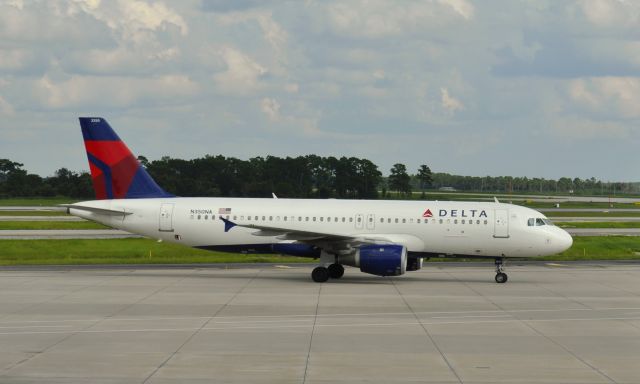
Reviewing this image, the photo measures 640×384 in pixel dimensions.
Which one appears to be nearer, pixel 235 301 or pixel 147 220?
pixel 235 301

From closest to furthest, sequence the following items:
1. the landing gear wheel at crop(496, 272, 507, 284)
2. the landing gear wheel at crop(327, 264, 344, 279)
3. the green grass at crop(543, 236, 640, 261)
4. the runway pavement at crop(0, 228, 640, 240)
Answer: the landing gear wheel at crop(496, 272, 507, 284), the landing gear wheel at crop(327, 264, 344, 279), the green grass at crop(543, 236, 640, 261), the runway pavement at crop(0, 228, 640, 240)

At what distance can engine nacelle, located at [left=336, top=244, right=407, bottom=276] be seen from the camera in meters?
34.7

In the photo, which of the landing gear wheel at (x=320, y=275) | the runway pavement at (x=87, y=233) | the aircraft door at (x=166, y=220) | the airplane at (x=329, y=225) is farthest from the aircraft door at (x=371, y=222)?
the runway pavement at (x=87, y=233)

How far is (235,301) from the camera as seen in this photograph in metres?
29.5

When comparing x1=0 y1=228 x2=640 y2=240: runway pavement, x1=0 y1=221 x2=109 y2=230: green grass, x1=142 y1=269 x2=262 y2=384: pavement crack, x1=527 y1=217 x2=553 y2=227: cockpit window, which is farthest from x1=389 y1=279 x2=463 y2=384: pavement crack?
x1=0 y1=221 x2=109 y2=230: green grass

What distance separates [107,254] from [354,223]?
19.9 metres

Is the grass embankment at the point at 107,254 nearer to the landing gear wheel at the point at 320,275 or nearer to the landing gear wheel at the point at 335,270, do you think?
the landing gear wheel at the point at 335,270

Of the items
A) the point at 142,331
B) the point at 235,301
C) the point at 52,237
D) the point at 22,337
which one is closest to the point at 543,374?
the point at 142,331

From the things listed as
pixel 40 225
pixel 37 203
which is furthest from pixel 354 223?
pixel 37 203

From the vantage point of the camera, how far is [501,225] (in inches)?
1460

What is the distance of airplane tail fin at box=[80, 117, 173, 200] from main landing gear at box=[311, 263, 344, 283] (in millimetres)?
8046

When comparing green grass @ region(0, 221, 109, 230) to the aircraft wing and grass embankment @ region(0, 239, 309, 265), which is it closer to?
grass embankment @ region(0, 239, 309, 265)

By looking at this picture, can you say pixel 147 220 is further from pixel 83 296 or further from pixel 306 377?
pixel 306 377

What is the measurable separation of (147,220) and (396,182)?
312ft
